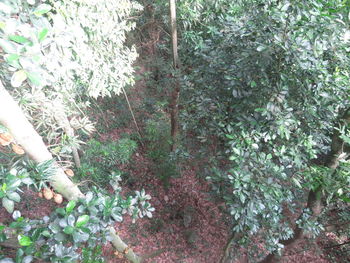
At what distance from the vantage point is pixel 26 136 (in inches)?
62.4

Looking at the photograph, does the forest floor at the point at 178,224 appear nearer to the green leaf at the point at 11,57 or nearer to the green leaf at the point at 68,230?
the green leaf at the point at 68,230

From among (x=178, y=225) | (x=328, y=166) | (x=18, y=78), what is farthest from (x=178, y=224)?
(x=18, y=78)

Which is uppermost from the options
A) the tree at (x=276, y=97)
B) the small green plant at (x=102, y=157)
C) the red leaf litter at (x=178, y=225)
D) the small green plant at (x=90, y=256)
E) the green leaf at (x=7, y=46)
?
the green leaf at (x=7, y=46)

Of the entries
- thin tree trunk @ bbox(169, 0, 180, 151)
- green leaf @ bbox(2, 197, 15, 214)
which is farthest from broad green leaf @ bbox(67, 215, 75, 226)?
thin tree trunk @ bbox(169, 0, 180, 151)

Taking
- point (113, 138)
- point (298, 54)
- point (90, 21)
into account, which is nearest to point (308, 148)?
point (298, 54)

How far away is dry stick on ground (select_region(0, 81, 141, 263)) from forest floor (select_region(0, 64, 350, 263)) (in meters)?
2.86

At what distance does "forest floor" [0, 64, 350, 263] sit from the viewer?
4859 millimetres

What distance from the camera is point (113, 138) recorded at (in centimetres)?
648

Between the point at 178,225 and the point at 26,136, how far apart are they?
4.61 meters

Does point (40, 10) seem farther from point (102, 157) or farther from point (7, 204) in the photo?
point (102, 157)

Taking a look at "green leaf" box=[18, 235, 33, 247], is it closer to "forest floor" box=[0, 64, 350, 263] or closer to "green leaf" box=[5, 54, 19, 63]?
"green leaf" box=[5, 54, 19, 63]

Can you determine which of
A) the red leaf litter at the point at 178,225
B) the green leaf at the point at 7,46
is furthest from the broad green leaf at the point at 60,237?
the red leaf litter at the point at 178,225

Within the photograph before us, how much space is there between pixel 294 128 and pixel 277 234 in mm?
1430

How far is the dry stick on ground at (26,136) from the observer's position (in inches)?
55.6
